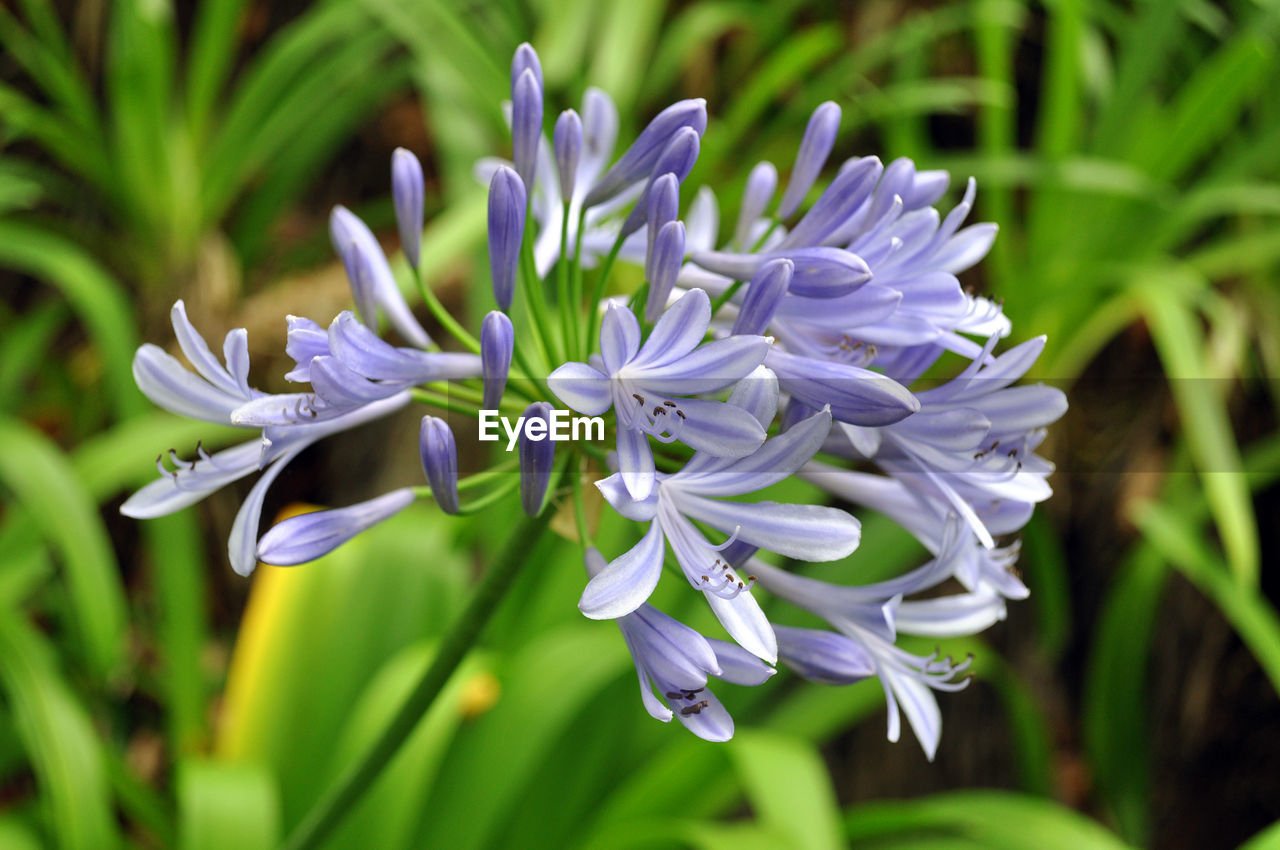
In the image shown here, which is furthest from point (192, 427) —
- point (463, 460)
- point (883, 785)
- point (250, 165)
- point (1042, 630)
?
point (1042, 630)

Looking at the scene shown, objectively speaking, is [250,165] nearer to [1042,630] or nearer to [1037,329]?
[1037,329]

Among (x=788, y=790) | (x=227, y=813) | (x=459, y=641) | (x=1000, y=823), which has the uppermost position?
(x=459, y=641)

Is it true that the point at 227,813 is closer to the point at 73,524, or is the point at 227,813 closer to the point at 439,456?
the point at 73,524

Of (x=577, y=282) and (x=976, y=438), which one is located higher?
(x=577, y=282)

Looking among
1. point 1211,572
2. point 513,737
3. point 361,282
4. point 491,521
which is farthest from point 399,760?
point 1211,572

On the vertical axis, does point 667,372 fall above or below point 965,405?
above
